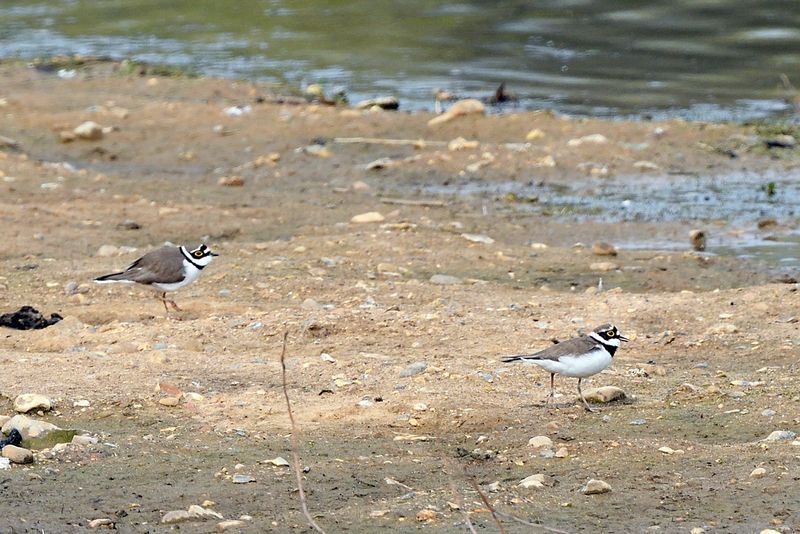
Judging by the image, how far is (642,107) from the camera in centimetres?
1447

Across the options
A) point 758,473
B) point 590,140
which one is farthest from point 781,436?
point 590,140

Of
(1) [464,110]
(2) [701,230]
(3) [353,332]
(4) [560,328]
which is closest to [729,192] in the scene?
(2) [701,230]

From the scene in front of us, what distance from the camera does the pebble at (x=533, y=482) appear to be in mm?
5215

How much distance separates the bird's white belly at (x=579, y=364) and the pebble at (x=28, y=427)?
2.17 metres

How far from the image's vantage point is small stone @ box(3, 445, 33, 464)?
5371 millimetres

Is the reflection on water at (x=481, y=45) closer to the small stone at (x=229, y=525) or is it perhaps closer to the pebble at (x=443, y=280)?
the pebble at (x=443, y=280)

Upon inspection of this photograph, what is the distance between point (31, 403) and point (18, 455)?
0.57 metres

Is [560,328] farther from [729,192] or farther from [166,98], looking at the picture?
[166,98]

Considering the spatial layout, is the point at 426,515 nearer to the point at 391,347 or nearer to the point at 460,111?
the point at 391,347

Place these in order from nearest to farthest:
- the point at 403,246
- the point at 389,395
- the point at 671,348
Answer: the point at 389,395
the point at 671,348
the point at 403,246

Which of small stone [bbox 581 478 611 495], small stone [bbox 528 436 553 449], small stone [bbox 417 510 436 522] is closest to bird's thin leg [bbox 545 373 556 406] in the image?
small stone [bbox 528 436 553 449]

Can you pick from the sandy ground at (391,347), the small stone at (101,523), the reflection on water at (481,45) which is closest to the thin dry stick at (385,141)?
the sandy ground at (391,347)

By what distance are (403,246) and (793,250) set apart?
110 inches

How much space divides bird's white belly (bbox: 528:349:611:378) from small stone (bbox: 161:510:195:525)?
197 centimetres
